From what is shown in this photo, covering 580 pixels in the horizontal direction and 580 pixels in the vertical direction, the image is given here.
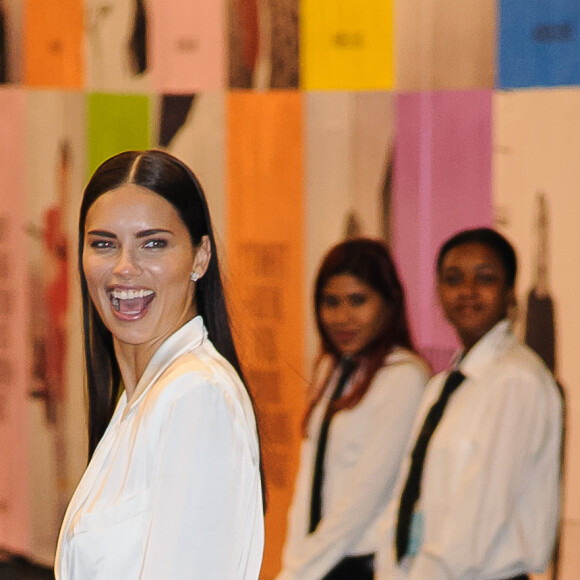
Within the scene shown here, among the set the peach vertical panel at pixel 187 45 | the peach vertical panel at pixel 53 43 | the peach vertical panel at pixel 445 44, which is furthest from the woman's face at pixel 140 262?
the peach vertical panel at pixel 53 43

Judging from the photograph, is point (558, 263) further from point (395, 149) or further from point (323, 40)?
point (323, 40)

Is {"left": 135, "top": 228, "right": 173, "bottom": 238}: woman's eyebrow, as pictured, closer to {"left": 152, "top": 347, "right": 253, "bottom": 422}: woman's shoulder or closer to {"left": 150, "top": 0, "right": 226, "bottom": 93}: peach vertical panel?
{"left": 152, "top": 347, "right": 253, "bottom": 422}: woman's shoulder

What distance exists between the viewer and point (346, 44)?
2627 mm

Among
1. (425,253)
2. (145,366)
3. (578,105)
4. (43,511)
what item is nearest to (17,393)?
(43,511)

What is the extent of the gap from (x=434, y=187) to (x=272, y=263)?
0.52 meters

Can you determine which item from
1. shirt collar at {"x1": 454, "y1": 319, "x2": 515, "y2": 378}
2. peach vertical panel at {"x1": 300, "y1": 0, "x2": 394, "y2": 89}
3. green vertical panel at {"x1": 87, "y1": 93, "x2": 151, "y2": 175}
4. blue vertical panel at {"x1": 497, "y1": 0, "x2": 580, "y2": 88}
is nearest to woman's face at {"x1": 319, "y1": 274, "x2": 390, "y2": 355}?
shirt collar at {"x1": 454, "y1": 319, "x2": 515, "y2": 378}

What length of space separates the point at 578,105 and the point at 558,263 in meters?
0.36

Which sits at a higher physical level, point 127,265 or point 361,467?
point 127,265

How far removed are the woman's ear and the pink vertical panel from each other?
4.59ft

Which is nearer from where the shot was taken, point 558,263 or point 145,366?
point 145,366

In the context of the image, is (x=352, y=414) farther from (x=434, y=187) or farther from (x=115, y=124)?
(x=115, y=124)

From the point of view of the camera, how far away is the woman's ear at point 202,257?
3.88 ft

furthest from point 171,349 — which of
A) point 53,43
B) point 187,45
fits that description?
point 53,43

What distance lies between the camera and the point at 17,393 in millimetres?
3297
